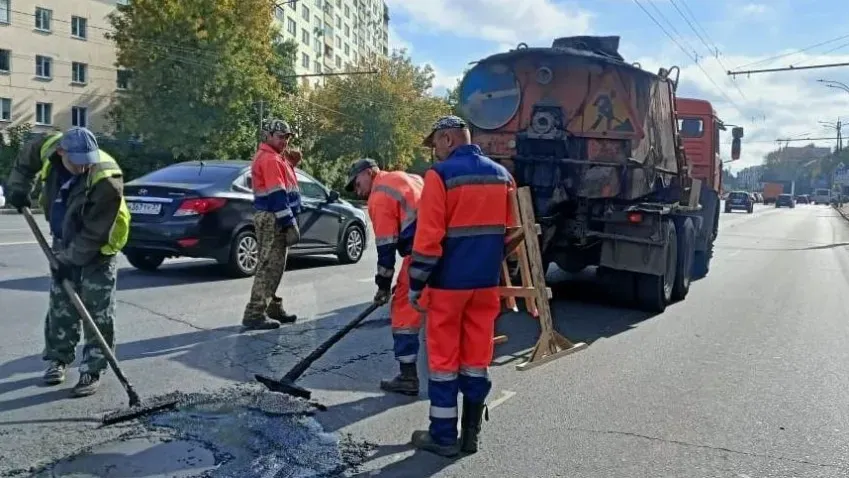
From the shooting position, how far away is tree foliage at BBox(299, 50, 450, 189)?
4856 centimetres

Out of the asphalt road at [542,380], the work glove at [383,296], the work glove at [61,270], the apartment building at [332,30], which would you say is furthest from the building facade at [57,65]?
the work glove at [383,296]

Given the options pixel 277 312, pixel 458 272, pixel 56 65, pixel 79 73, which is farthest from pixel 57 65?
pixel 458 272

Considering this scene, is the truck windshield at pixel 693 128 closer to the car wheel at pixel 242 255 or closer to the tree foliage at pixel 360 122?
the car wheel at pixel 242 255

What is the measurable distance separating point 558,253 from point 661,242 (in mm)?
1268

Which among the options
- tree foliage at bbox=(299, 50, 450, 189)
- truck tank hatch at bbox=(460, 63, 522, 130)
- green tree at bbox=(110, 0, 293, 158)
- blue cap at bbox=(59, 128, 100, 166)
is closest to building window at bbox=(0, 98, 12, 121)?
green tree at bbox=(110, 0, 293, 158)

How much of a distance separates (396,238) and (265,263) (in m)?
2.36

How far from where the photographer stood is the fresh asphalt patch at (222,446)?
369cm

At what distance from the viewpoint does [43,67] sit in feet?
140

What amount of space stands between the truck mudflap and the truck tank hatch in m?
1.66

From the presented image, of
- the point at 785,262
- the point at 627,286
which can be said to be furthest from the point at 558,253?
the point at 785,262

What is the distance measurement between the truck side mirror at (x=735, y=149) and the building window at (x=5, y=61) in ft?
125

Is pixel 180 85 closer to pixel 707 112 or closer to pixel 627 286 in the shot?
pixel 707 112

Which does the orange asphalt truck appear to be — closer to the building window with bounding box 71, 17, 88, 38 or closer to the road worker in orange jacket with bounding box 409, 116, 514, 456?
the road worker in orange jacket with bounding box 409, 116, 514, 456

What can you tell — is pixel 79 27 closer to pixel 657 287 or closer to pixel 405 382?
pixel 657 287
